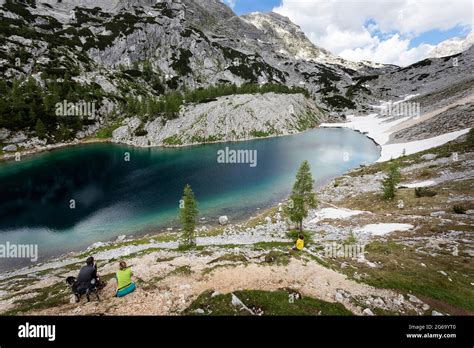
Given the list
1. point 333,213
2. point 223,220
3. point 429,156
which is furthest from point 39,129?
point 429,156

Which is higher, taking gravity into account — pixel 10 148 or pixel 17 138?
pixel 17 138

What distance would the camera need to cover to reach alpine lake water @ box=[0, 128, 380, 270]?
48156 millimetres

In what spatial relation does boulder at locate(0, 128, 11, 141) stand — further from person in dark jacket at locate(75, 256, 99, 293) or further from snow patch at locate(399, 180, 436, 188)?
snow patch at locate(399, 180, 436, 188)

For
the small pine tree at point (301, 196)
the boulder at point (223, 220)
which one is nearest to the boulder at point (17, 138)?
the boulder at point (223, 220)

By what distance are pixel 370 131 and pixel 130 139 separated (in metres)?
126

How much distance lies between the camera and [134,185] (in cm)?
6975

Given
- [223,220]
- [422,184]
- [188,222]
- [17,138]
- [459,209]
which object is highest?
[17,138]

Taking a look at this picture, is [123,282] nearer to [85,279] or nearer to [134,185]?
[85,279]

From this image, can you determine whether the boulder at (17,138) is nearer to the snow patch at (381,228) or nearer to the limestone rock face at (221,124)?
the limestone rock face at (221,124)

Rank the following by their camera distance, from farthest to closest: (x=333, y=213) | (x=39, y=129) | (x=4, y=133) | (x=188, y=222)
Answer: (x=39, y=129)
(x=4, y=133)
(x=333, y=213)
(x=188, y=222)

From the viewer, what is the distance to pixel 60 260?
120 feet

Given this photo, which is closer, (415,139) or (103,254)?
(103,254)
